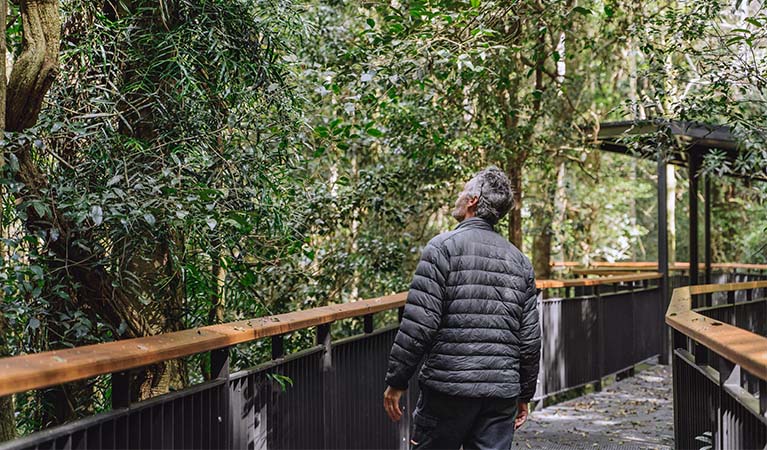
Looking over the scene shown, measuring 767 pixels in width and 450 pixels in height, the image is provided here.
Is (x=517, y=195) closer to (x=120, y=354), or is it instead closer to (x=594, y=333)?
(x=594, y=333)

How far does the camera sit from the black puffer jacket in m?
3.76

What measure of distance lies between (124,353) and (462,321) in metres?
1.72

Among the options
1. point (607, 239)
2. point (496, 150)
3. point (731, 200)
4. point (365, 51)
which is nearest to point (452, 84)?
point (365, 51)

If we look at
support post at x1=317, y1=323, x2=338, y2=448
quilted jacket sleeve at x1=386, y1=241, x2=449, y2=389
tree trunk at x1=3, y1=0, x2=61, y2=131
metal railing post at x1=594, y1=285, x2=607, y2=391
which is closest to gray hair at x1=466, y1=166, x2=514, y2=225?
quilted jacket sleeve at x1=386, y1=241, x2=449, y2=389

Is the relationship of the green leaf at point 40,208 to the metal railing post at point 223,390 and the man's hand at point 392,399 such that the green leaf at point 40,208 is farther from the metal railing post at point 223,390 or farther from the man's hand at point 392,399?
the man's hand at point 392,399

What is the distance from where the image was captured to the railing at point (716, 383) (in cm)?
295

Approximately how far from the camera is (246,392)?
3.54m

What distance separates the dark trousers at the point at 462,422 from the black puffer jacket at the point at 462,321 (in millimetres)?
72

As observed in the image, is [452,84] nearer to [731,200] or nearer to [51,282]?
[51,282]

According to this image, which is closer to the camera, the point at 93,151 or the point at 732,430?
the point at 732,430

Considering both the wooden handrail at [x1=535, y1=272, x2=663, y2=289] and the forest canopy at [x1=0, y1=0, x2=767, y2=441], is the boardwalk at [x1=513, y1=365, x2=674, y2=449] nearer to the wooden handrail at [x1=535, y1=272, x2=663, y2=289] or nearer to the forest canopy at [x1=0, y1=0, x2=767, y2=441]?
the wooden handrail at [x1=535, y1=272, x2=663, y2=289]

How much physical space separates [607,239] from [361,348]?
67.5 feet

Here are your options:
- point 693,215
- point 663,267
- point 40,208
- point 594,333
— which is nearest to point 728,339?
point 40,208

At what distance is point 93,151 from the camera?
400cm
